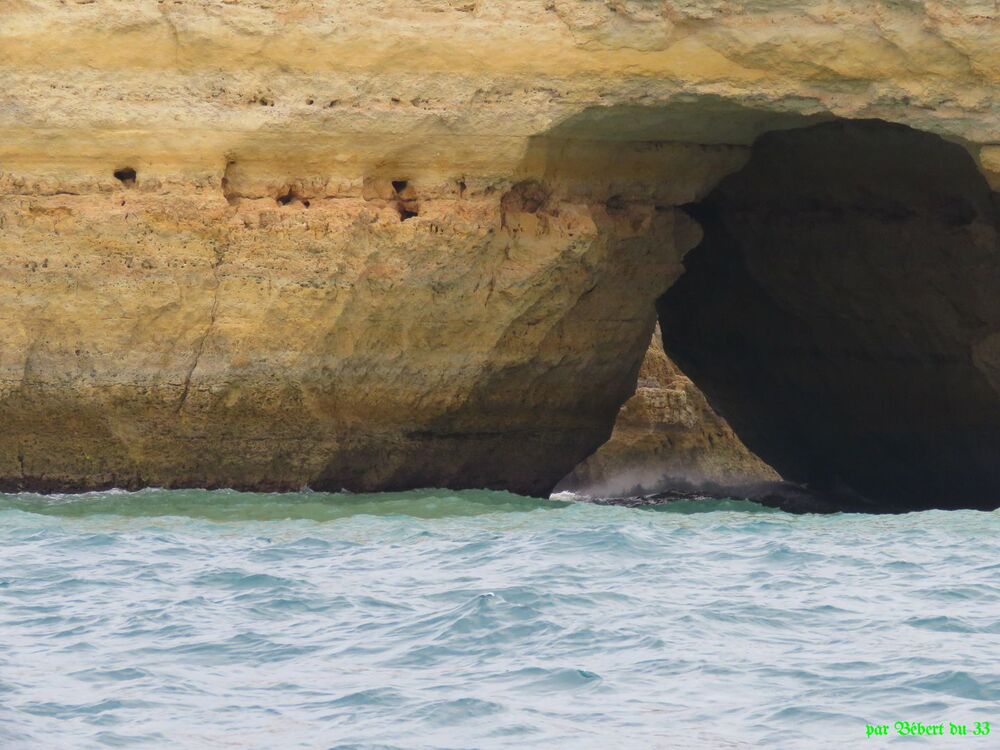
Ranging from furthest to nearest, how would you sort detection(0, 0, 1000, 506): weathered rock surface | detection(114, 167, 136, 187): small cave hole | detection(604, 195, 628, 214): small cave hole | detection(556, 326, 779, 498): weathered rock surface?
detection(556, 326, 779, 498): weathered rock surface → detection(604, 195, 628, 214): small cave hole → detection(114, 167, 136, 187): small cave hole → detection(0, 0, 1000, 506): weathered rock surface

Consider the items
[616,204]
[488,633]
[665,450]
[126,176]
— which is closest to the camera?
[488,633]

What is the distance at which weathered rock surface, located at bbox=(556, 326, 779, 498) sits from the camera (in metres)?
19.2

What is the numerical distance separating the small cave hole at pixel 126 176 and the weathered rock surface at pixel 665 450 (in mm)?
8305

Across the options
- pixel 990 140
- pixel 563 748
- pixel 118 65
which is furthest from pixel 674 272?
pixel 563 748

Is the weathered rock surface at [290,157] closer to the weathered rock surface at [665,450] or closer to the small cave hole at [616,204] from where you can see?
the small cave hole at [616,204]

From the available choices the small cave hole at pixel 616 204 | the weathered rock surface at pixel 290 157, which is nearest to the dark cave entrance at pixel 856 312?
the small cave hole at pixel 616 204

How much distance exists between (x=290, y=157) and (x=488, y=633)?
5192 millimetres

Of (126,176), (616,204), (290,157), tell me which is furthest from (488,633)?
(616,204)

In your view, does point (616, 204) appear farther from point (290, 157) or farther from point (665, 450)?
point (665, 450)

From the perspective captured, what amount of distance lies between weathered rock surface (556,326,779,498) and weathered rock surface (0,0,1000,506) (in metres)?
7.20

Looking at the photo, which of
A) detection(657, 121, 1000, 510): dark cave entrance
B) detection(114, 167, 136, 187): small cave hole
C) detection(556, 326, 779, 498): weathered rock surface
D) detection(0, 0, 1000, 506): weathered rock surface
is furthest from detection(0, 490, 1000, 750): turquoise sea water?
detection(556, 326, 779, 498): weathered rock surface

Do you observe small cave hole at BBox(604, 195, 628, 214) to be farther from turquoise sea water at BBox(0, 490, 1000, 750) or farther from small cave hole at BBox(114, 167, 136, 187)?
small cave hole at BBox(114, 167, 136, 187)

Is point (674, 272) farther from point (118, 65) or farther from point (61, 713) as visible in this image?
point (61, 713)

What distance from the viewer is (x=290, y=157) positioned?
1181 cm
